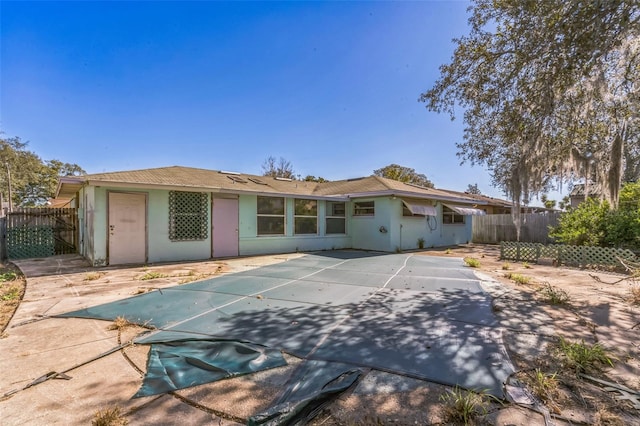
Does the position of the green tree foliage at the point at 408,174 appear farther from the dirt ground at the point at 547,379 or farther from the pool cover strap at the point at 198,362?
the pool cover strap at the point at 198,362

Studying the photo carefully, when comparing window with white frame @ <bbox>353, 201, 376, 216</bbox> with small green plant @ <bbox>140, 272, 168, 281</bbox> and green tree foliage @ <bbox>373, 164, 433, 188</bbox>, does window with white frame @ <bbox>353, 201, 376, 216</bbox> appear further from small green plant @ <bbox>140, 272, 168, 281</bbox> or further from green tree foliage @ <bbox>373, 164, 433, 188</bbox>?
green tree foliage @ <bbox>373, 164, 433, 188</bbox>

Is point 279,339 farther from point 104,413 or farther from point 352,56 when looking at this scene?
point 352,56

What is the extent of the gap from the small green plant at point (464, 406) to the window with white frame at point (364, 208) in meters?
11.6

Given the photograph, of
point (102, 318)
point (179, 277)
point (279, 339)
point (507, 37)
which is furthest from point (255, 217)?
point (507, 37)

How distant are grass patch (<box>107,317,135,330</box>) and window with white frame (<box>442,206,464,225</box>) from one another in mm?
15571

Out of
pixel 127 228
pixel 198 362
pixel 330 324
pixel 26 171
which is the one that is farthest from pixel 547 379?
pixel 26 171

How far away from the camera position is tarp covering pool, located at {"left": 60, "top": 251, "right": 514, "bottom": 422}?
278cm

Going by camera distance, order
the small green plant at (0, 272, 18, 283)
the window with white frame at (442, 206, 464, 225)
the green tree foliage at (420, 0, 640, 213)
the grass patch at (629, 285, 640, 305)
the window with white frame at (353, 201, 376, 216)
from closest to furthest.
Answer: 1. the green tree foliage at (420, 0, 640, 213)
2. the grass patch at (629, 285, 640, 305)
3. the small green plant at (0, 272, 18, 283)
4. the window with white frame at (353, 201, 376, 216)
5. the window with white frame at (442, 206, 464, 225)

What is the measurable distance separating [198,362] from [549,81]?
6.37 metres

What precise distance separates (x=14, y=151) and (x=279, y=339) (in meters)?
36.7

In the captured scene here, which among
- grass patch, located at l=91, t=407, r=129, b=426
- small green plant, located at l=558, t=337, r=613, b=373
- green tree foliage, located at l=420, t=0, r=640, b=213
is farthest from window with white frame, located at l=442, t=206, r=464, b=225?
grass patch, located at l=91, t=407, r=129, b=426

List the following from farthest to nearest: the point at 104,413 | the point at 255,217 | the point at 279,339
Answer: the point at 255,217
the point at 279,339
the point at 104,413

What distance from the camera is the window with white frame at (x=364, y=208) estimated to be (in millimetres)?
13750

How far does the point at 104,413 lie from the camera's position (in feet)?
6.58
